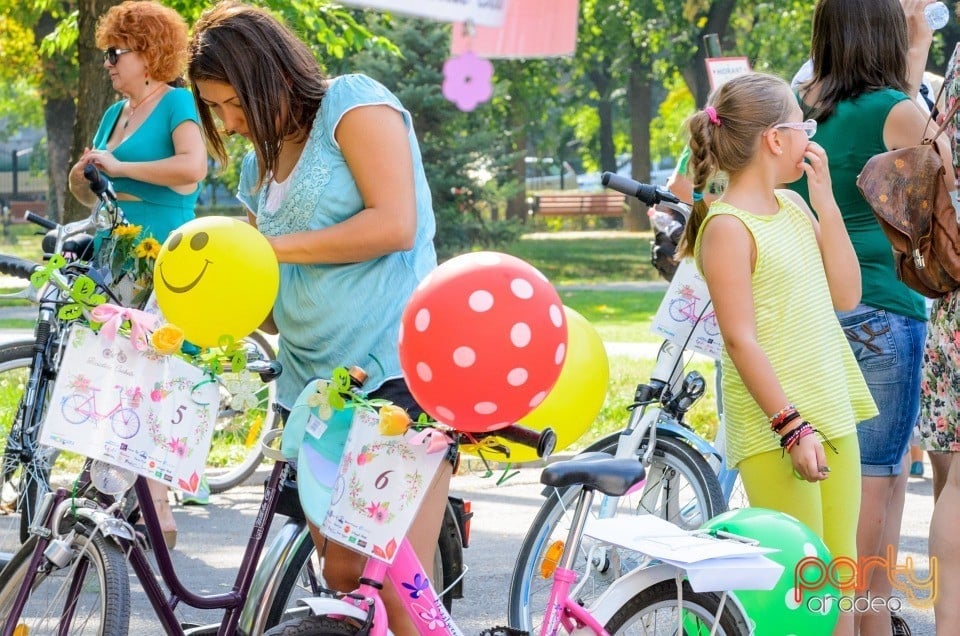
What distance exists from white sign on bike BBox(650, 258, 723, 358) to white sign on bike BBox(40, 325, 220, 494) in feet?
5.51

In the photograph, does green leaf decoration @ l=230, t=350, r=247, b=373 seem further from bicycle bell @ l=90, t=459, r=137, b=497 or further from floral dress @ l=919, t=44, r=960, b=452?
floral dress @ l=919, t=44, r=960, b=452

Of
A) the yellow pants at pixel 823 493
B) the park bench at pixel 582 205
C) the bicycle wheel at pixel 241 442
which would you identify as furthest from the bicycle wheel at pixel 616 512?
the park bench at pixel 582 205

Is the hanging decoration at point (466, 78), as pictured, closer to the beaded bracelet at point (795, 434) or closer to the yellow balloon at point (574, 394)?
the yellow balloon at point (574, 394)

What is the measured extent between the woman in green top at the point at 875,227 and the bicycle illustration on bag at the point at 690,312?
17.9 inches

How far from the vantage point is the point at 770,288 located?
11.0 ft

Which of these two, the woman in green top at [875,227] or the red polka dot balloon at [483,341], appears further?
the woman in green top at [875,227]

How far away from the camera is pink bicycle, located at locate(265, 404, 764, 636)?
2.76 meters

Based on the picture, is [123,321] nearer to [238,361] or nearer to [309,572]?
[238,361]

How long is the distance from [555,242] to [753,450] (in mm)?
28158

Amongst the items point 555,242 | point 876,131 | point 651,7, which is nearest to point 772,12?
point 651,7

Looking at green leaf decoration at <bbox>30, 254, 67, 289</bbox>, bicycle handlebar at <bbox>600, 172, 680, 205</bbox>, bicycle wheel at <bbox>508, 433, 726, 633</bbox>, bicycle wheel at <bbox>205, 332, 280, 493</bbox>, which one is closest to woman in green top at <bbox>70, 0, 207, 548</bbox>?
bicycle wheel at <bbox>205, 332, 280, 493</bbox>

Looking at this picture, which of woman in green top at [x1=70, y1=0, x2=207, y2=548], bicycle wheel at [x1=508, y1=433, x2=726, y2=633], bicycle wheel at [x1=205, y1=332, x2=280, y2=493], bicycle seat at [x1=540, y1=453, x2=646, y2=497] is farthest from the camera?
bicycle wheel at [x1=205, y1=332, x2=280, y2=493]

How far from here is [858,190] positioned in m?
3.83

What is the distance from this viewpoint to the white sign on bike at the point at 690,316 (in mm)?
4152
